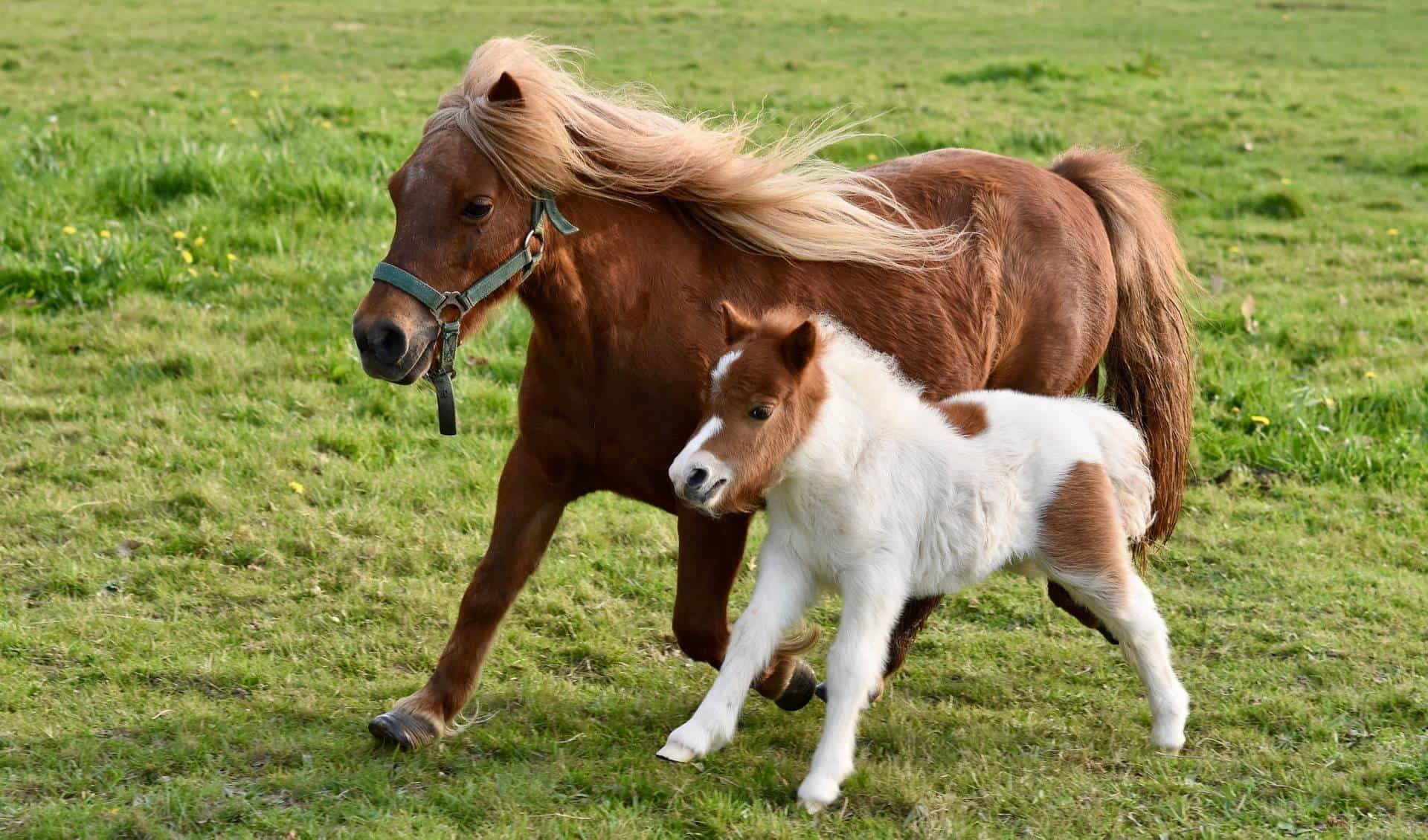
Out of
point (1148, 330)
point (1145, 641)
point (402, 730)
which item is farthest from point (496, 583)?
point (1148, 330)

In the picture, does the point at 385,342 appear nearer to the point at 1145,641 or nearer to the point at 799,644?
the point at 799,644

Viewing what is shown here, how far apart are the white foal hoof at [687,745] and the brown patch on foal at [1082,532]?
104 cm

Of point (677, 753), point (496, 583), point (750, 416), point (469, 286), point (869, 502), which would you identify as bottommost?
point (677, 753)

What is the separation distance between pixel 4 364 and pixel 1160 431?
515cm

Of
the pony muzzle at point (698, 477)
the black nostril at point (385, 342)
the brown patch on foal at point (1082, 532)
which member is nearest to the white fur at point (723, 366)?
the pony muzzle at point (698, 477)

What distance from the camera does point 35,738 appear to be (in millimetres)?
3918

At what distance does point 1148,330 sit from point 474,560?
247cm

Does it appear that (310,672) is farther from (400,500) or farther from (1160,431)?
(1160,431)

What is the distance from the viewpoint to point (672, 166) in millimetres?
3869

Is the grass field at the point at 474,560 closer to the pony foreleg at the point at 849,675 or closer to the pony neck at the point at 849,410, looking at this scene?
the pony foreleg at the point at 849,675

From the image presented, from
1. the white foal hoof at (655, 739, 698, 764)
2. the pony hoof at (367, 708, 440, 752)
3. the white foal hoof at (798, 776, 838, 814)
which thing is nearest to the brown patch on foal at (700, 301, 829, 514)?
the white foal hoof at (655, 739, 698, 764)

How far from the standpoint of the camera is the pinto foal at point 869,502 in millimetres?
3428

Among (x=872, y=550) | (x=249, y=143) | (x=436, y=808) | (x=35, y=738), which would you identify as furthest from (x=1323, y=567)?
(x=249, y=143)

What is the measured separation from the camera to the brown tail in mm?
4762
